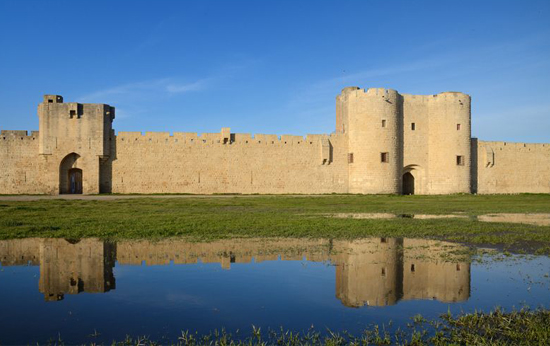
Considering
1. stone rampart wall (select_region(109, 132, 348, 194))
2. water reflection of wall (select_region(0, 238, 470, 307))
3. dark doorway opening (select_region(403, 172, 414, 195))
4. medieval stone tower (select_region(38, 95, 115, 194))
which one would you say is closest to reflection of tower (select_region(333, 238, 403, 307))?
water reflection of wall (select_region(0, 238, 470, 307))

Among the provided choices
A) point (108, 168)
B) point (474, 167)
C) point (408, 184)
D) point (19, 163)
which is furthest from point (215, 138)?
point (474, 167)

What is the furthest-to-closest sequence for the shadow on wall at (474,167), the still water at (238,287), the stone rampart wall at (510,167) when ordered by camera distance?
the stone rampart wall at (510,167) < the shadow on wall at (474,167) < the still water at (238,287)

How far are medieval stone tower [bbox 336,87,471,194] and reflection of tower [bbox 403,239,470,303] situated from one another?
83.3 feet

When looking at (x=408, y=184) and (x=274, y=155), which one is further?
(x=408, y=184)

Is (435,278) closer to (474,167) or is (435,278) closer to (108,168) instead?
(108,168)

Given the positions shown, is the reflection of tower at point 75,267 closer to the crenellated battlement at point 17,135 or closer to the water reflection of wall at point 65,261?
the water reflection of wall at point 65,261

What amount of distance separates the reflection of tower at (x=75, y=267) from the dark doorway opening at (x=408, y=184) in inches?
1246

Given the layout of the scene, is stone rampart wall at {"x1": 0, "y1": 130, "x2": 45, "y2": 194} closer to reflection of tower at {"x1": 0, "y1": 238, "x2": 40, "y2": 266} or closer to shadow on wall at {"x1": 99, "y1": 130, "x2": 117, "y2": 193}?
shadow on wall at {"x1": 99, "y1": 130, "x2": 117, "y2": 193}

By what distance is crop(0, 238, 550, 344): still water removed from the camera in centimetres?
482

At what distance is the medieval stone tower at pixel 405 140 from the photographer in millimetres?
33344

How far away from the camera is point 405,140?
35062 mm

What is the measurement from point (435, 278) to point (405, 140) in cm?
2970

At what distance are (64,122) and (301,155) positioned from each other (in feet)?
51.9

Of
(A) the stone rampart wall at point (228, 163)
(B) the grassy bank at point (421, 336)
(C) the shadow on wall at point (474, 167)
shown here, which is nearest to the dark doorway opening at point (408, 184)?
(C) the shadow on wall at point (474, 167)
